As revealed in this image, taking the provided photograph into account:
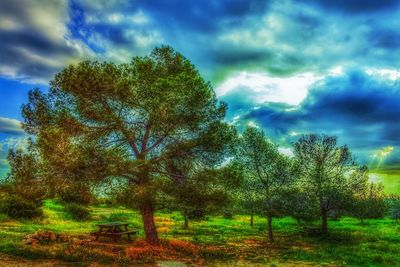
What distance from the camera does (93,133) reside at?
24.7m

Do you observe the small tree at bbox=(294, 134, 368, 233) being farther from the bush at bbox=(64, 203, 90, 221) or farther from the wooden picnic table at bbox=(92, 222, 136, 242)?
the bush at bbox=(64, 203, 90, 221)

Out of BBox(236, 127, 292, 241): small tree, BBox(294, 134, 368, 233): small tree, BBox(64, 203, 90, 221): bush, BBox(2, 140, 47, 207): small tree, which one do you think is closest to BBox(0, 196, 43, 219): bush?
BBox(64, 203, 90, 221): bush

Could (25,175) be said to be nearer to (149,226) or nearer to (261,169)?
(149,226)

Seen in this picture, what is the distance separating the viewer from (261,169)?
38.3 metres

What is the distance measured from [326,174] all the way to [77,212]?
3409 cm

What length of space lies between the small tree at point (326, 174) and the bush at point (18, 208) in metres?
31.7

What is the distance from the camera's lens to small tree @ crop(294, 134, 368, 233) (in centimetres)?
4041

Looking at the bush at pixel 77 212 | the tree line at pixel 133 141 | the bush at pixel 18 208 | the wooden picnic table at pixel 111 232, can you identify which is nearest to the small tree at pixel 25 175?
the tree line at pixel 133 141

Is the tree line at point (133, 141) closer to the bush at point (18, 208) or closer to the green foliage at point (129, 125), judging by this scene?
the green foliage at point (129, 125)

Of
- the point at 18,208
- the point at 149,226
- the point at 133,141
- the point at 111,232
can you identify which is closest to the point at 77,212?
the point at 18,208

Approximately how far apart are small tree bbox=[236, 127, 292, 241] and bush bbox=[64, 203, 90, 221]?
Result: 80.0 ft

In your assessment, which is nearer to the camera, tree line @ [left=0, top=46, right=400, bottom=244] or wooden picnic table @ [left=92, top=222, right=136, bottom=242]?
tree line @ [left=0, top=46, right=400, bottom=244]

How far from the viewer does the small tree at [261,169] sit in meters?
38.1

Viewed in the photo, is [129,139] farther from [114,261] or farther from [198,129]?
[114,261]
